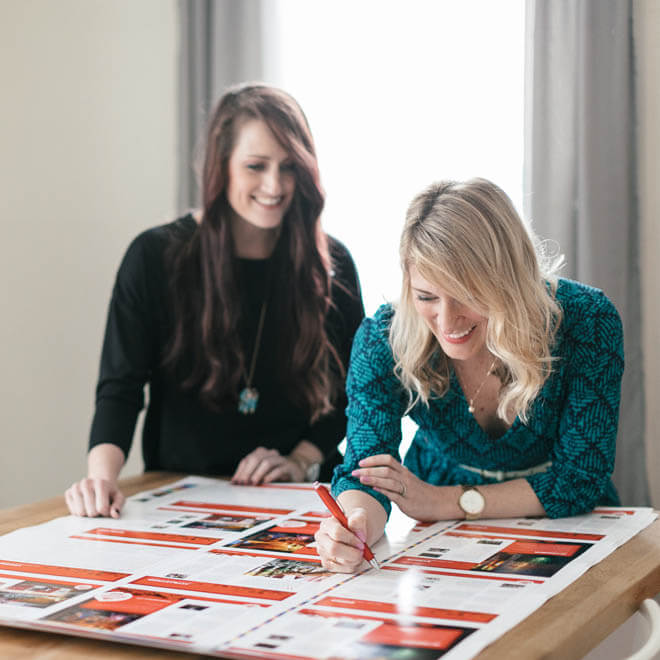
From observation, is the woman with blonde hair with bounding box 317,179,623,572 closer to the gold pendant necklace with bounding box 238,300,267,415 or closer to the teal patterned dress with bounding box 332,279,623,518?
the teal patterned dress with bounding box 332,279,623,518

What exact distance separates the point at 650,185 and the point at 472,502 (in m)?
1.27

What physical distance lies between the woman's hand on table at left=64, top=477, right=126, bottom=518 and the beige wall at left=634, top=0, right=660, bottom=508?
1481 millimetres

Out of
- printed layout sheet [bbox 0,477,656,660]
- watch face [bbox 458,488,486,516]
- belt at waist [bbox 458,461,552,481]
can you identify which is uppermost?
belt at waist [bbox 458,461,552,481]

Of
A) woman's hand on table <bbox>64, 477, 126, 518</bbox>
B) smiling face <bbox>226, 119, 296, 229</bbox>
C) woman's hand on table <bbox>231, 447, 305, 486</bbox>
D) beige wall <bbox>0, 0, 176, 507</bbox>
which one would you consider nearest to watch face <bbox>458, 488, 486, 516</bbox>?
woman's hand on table <bbox>231, 447, 305, 486</bbox>

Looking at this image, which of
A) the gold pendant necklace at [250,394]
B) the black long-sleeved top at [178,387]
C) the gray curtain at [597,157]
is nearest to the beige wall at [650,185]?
the gray curtain at [597,157]

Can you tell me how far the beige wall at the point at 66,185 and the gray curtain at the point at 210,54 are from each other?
96mm

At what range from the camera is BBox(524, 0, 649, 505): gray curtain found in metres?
2.56

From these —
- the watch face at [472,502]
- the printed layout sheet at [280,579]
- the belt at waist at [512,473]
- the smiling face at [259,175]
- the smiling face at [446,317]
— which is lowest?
the printed layout sheet at [280,579]

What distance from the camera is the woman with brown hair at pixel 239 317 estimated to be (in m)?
2.18

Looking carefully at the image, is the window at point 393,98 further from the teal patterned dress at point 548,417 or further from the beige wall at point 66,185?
the teal patterned dress at point 548,417

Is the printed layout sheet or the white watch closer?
the printed layout sheet

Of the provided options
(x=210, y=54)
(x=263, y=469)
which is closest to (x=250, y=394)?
(x=263, y=469)

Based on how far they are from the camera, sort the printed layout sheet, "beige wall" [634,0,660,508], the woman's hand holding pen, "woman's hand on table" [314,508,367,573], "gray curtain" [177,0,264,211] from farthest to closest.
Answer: "gray curtain" [177,0,264,211], "beige wall" [634,0,660,508], the woman's hand holding pen, "woman's hand on table" [314,508,367,573], the printed layout sheet

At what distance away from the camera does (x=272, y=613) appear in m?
1.18
